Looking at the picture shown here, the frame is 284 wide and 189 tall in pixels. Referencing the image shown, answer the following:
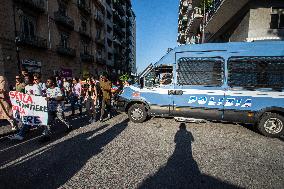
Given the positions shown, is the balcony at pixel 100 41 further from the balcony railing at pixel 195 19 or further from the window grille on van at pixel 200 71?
the window grille on van at pixel 200 71

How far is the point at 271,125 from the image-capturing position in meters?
6.36

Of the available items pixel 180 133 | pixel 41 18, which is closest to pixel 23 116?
pixel 180 133

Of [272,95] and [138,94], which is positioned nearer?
[272,95]

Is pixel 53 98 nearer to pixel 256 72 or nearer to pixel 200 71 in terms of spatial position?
pixel 200 71

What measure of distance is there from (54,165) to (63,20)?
21.2m

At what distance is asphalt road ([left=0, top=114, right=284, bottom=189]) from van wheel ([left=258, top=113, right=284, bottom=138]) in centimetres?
36

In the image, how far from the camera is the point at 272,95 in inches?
245

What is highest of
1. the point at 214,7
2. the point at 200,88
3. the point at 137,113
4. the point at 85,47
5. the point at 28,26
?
the point at 214,7

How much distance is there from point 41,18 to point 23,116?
16360 mm

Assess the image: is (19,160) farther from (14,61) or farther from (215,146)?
(14,61)

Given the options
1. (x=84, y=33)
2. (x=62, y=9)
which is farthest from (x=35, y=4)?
(x=84, y=33)

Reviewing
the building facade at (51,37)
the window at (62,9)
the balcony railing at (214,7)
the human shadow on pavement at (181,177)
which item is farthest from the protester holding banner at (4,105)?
the window at (62,9)

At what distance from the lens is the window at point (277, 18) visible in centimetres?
1172

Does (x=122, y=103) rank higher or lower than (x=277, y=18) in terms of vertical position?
lower
